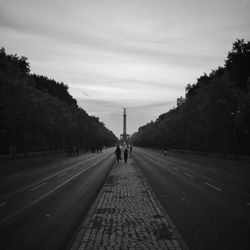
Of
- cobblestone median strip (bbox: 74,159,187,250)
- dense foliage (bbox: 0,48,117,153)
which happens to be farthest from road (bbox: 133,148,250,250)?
dense foliage (bbox: 0,48,117,153)

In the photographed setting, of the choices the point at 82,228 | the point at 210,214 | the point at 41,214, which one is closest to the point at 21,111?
the point at 41,214

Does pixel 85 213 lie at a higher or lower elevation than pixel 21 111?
lower

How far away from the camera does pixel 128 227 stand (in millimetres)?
9883

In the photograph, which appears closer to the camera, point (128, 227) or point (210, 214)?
point (128, 227)

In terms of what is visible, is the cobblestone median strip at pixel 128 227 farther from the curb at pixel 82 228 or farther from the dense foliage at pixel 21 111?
the dense foliage at pixel 21 111

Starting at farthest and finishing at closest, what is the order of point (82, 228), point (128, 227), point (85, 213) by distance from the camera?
point (85, 213), point (128, 227), point (82, 228)

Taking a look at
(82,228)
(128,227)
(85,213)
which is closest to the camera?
(82,228)

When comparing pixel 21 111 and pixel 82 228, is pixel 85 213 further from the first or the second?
pixel 21 111

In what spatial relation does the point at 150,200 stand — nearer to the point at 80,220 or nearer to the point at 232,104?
the point at 80,220

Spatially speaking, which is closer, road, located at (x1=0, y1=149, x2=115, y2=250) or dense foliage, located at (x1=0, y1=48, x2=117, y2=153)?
road, located at (x1=0, y1=149, x2=115, y2=250)

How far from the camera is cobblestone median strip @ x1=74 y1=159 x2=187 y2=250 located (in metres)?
8.15

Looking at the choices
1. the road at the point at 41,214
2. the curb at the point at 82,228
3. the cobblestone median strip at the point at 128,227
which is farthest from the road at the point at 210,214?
the road at the point at 41,214

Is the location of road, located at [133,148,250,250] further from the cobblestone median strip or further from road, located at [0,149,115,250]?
road, located at [0,149,115,250]

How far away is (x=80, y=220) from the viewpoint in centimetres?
1095
